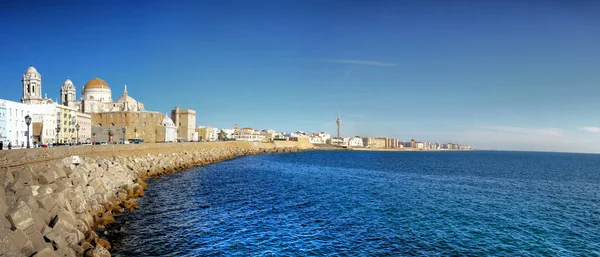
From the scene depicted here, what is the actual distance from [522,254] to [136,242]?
1819 centimetres

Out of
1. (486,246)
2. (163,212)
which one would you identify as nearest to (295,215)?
(163,212)

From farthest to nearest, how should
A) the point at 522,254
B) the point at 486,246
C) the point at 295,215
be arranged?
the point at 295,215
the point at 486,246
the point at 522,254

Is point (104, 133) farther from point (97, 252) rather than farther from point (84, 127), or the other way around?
point (97, 252)

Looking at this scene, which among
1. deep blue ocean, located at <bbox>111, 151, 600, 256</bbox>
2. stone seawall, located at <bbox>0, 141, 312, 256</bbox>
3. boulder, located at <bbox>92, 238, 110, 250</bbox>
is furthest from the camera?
deep blue ocean, located at <bbox>111, 151, 600, 256</bbox>

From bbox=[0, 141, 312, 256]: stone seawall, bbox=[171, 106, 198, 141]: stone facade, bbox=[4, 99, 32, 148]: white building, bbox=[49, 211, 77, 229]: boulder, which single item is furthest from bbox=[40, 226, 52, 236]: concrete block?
bbox=[171, 106, 198, 141]: stone facade

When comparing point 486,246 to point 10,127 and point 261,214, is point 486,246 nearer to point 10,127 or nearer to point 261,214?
point 261,214

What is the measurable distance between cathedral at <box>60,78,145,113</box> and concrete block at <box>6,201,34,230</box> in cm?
8737

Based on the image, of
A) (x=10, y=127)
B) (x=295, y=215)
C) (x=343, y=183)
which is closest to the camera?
(x=295, y=215)

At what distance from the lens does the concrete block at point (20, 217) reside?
1292 cm

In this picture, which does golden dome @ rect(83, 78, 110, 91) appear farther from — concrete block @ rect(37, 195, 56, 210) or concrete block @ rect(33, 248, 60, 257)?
concrete block @ rect(33, 248, 60, 257)

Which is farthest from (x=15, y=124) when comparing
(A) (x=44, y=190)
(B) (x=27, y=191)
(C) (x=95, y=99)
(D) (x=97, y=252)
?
(C) (x=95, y=99)

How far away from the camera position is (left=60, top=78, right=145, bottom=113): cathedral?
93.4 meters

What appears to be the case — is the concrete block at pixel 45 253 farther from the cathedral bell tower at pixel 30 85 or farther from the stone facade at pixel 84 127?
the cathedral bell tower at pixel 30 85

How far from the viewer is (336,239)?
1819 centimetres
